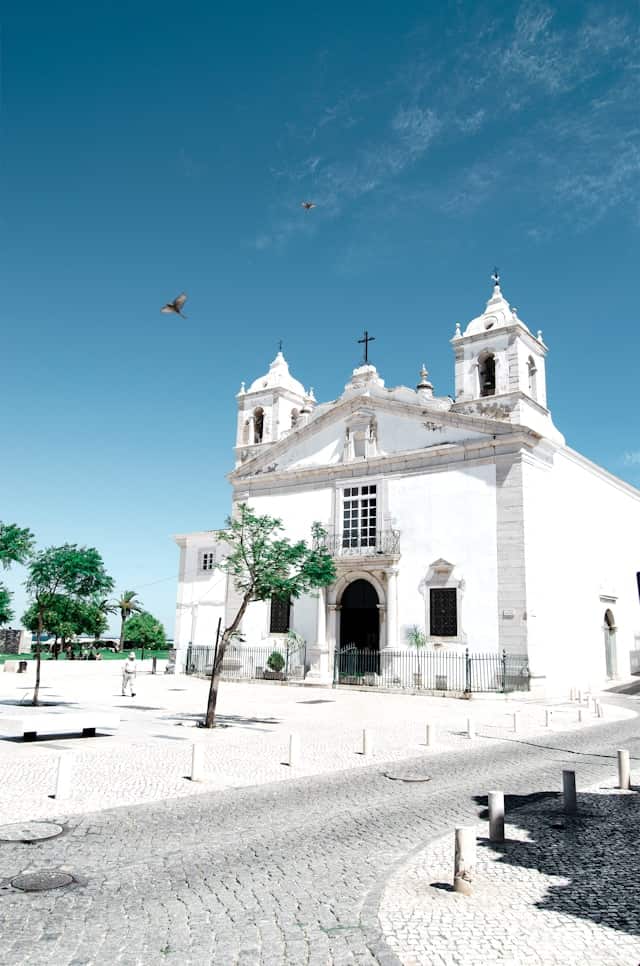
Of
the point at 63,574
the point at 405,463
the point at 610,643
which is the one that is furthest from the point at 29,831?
the point at 610,643

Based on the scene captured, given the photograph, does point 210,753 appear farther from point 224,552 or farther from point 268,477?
point 224,552

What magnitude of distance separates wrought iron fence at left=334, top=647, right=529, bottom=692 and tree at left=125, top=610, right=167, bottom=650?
34792mm

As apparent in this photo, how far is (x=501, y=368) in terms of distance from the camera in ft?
107

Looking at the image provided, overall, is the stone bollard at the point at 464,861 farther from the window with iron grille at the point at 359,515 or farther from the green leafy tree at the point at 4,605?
the window with iron grille at the point at 359,515

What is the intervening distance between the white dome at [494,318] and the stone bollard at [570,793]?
26675mm

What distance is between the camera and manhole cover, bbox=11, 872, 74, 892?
6.09m

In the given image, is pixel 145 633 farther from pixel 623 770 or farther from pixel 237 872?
pixel 237 872

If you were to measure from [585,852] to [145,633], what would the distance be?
6076cm

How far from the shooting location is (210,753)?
13.9 metres

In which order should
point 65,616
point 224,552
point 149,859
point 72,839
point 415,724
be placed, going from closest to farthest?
point 149,859 → point 72,839 → point 415,724 → point 65,616 → point 224,552

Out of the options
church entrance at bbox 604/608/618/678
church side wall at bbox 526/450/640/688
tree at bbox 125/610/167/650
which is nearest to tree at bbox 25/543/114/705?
church side wall at bbox 526/450/640/688

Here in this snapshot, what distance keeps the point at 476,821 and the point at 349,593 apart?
26.0 meters

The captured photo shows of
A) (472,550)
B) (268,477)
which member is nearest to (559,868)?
(472,550)

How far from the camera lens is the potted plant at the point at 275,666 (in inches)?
1355
